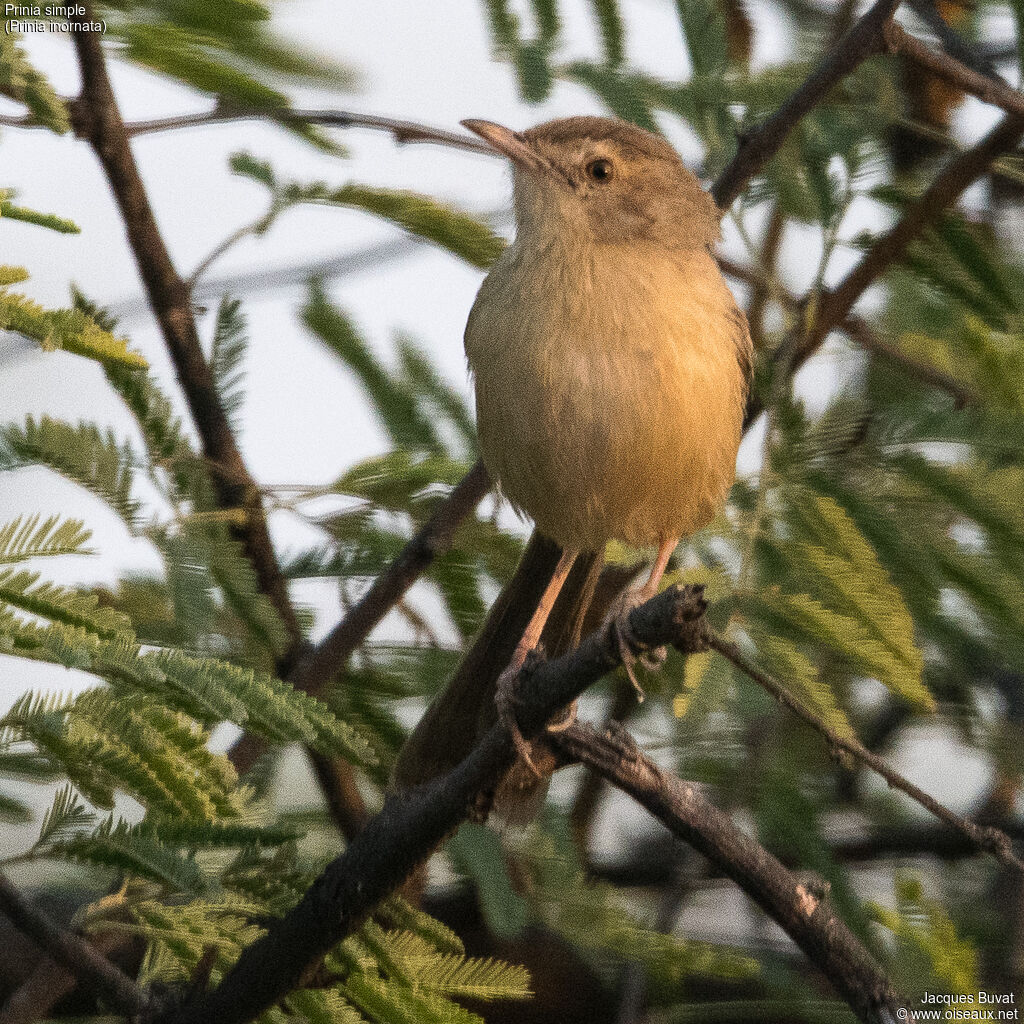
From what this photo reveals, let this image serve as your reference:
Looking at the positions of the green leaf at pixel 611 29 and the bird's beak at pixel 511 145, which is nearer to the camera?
the bird's beak at pixel 511 145

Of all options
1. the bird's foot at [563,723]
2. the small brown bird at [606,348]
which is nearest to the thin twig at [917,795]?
the bird's foot at [563,723]

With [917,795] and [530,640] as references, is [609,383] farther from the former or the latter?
[917,795]

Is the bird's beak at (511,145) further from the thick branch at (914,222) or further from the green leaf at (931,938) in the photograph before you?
the green leaf at (931,938)

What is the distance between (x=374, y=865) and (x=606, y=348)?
139 cm

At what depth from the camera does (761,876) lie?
226 cm

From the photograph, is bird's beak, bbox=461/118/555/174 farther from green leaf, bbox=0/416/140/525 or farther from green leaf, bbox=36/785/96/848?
green leaf, bbox=36/785/96/848

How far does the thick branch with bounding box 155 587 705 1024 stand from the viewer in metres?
2.39

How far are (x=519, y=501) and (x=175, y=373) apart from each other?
3.54 feet

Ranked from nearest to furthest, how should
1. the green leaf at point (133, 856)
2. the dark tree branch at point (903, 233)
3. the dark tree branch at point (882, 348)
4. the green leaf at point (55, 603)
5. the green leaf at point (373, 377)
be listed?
the green leaf at point (55, 603) < the green leaf at point (133, 856) < the dark tree branch at point (903, 233) < the dark tree branch at point (882, 348) < the green leaf at point (373, 377)

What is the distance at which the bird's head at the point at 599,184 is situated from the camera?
11.5 ft

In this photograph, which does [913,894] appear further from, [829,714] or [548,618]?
[548,618]

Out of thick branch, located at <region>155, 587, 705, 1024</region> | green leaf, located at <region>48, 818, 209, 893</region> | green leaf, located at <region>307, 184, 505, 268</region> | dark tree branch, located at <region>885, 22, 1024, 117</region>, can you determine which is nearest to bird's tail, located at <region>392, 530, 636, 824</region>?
thick branch, located at <region>155, 587, 705, 1024</region>

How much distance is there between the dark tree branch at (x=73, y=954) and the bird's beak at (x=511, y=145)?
2161 mm

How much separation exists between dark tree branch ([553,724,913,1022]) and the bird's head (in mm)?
1557
